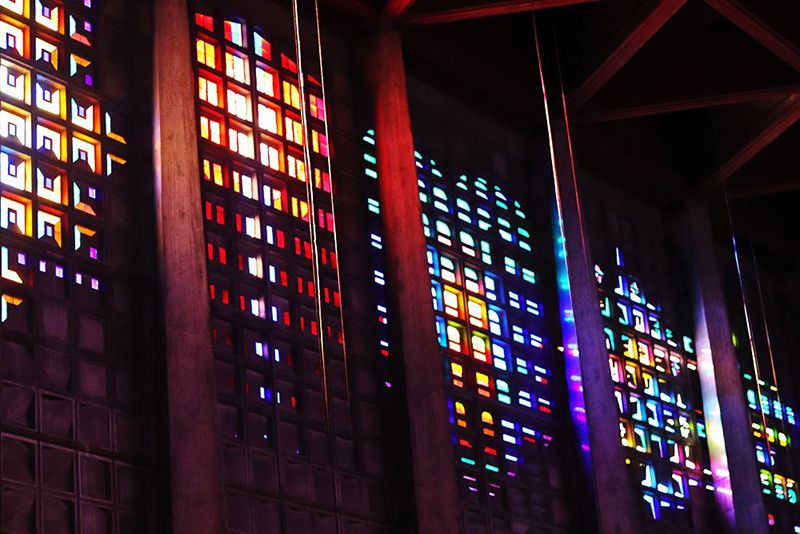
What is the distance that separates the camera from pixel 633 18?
16234 mm

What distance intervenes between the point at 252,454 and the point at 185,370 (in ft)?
4.18

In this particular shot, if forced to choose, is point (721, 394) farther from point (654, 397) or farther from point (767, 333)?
point (767, 333)

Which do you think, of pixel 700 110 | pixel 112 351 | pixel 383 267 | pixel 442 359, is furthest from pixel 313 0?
pixel 700 110

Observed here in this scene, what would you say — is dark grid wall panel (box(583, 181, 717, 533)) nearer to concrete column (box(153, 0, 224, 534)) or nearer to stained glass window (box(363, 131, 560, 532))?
stained glass window (box(363, 131, 560, 532))

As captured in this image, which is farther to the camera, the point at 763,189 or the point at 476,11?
the point at 763,189

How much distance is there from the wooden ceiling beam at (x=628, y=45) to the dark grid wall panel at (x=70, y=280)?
5.98 m

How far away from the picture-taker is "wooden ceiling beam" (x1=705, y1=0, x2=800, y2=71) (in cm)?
1609

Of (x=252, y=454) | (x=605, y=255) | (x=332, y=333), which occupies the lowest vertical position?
(x=252, y=454)

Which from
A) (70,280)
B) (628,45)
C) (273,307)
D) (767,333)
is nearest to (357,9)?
(628,45)

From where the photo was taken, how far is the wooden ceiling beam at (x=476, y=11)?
603 inches

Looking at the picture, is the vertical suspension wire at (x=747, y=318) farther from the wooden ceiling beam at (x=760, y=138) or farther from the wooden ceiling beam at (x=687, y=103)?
the wooden ceiling beam at (x=687, y=103)

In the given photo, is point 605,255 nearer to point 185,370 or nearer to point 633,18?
point 633,18

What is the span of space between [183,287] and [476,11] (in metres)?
5.15

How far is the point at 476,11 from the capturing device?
15.4 metres
